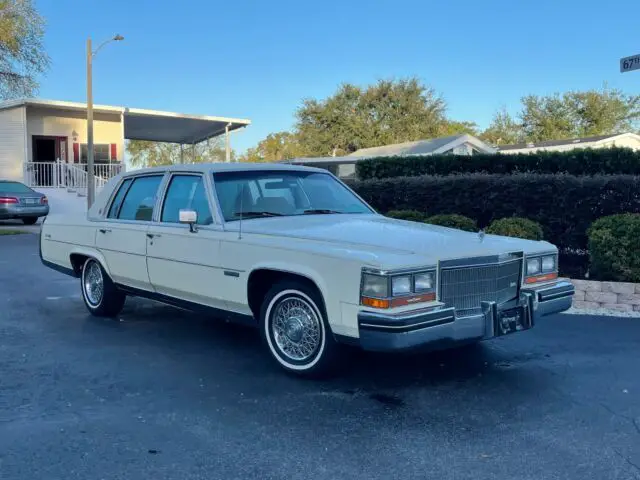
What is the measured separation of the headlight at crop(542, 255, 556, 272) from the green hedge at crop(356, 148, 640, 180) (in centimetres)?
706

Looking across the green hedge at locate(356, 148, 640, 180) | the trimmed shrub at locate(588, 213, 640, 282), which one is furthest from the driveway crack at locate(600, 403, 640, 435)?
the green hedge at locate(356, 148, 640, 180)

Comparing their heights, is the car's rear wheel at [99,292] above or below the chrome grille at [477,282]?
below

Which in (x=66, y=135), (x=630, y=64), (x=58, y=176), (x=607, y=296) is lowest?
(x=607, y=296)

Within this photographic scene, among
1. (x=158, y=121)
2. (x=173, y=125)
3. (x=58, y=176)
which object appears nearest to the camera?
(x=58, y=176)

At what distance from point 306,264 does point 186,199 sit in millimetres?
1880

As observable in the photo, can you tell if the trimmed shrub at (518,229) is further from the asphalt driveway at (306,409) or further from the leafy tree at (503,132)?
the leafy tree at (503,132)

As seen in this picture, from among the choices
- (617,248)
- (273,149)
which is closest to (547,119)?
(273,149)

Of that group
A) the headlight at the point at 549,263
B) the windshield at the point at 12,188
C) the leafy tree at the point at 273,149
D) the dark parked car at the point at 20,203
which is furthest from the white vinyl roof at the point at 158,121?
the leafy tree at the point at 273,149

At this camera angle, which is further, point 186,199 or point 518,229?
point 518,229

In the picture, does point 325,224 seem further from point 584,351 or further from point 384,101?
point 384,101

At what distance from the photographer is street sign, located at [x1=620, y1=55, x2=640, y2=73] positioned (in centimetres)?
706

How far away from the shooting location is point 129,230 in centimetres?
658

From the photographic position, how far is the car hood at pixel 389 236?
470 centimetres

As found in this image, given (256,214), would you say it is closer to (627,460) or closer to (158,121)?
(627,460)
